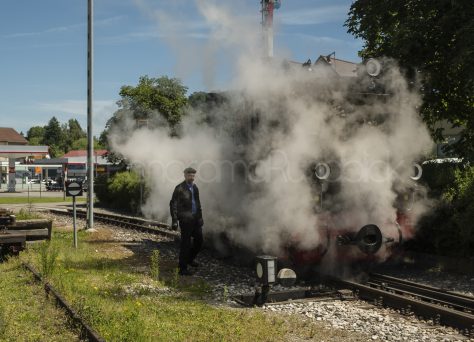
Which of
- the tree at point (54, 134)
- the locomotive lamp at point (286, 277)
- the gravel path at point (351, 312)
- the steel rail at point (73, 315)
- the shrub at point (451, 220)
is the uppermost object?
the tree at point (54, 134)

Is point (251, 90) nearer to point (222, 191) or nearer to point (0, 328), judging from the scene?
point (222, 191)

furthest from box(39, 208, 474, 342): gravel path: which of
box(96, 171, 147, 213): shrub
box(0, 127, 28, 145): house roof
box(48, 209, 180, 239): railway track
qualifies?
box(0, 127, 28, 145): house roof

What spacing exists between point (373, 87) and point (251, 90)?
6.30 feet

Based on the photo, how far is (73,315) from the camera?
5742 millimetres

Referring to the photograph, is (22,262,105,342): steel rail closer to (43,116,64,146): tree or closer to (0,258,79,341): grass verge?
(0,258,79,341): grass verge

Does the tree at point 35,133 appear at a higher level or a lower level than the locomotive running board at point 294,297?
higher

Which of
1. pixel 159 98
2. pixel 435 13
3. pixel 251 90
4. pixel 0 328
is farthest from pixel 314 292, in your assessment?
pixel 159 98

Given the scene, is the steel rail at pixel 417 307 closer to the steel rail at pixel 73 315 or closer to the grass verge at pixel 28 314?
the steel rail at pixel 73 315

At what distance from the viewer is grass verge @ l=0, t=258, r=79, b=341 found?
5309mm

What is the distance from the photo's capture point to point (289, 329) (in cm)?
568

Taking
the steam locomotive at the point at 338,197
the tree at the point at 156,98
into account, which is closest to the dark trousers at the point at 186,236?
the steam locomotive at the point at 338,197

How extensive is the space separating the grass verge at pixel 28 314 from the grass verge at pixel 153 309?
0.25 m

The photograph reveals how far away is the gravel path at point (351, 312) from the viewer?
555cm

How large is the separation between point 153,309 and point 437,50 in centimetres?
773
